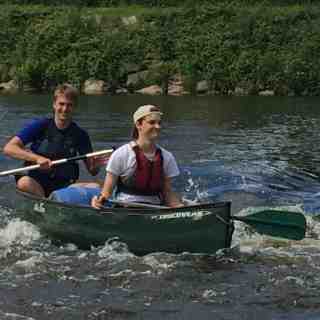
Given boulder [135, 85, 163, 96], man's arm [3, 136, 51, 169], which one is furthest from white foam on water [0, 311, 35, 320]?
boulder [135, 85, 163, 96]

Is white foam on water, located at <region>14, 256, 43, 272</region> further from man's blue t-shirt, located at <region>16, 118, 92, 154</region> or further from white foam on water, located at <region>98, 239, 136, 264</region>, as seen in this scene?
man's blue t-shirt, located at <region>16, 118, 92, 154</region>

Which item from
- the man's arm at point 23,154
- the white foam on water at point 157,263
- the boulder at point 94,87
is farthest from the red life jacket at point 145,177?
the boulder at point 94,87

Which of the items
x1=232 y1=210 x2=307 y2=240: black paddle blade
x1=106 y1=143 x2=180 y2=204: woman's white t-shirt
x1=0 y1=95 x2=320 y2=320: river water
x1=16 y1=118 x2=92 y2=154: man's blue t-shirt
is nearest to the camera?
x1=0 y1=95 x2=320 y2=320: river water

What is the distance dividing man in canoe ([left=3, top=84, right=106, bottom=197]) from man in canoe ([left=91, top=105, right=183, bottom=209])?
0.93 m

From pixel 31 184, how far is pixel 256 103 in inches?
849

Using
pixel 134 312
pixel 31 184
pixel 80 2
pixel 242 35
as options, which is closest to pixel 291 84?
pixel 242 35

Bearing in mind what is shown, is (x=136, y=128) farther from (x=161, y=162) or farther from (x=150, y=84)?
(x=150, y=84)

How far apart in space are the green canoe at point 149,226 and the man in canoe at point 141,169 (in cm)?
23

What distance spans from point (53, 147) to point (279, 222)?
2.73 m

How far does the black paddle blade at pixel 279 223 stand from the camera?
8.02 metres

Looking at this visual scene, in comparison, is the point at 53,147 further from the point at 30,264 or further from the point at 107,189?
the point at 30,264

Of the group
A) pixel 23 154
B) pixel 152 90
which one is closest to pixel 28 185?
pixel 23 154

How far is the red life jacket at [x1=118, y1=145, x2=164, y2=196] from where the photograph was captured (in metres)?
8.20

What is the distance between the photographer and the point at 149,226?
8.16 meters
